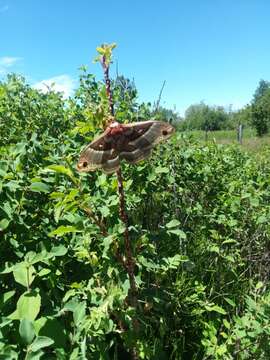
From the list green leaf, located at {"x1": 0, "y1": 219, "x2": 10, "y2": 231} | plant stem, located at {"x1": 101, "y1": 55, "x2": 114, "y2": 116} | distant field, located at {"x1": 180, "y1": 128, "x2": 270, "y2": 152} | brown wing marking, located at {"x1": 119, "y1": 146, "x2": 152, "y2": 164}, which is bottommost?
distant field, located at {"x1": 180, "y1": 128, "x2": 270, "y2": 152}

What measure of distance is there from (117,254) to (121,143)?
52 cm

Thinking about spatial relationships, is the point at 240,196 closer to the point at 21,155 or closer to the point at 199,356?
the point at 199,356

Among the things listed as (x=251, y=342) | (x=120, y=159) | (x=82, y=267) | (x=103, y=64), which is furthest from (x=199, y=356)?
(x=103, y=64)

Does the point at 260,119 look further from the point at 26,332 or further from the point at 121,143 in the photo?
the point at 26,332

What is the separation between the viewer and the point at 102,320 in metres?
1.51

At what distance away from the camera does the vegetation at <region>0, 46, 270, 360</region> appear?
147cm

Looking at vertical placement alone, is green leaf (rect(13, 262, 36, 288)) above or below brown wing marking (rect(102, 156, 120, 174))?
below

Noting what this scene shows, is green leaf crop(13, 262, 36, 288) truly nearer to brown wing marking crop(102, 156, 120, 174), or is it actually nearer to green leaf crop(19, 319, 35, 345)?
green leaf crop(19, 319, 35, 345)

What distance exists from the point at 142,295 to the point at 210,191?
1438mm

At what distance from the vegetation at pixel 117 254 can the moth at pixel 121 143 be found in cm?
9

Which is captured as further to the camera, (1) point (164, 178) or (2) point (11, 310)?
(1) point (164, 178)

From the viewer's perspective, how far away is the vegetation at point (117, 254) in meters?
1.47

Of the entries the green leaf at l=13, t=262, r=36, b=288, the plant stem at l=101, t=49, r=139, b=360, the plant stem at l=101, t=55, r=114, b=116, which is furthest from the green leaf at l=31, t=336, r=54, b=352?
the plant stem at l=101, t=55, r=114, b=116

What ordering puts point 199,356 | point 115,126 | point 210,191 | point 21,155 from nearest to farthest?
1. point 115,126
2. point 21,155
3. point 199,356
4. point 210,191
